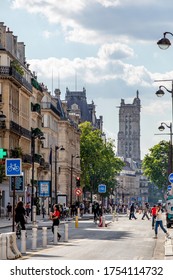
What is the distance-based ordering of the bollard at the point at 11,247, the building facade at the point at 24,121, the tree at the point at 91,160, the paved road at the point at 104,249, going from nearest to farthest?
1. the bollard at the point at 11,247
2. the paved road at the point at 104,249
3. the building facade at the point at 24,121
4. the tree at the point at 91,160

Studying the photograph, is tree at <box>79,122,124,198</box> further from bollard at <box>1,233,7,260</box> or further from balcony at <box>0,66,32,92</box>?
bollard at <box>1,233,7,260</box>

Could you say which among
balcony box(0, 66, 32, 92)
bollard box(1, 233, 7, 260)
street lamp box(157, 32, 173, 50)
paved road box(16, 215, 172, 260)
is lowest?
paved road box(16, 215, 172, 260)

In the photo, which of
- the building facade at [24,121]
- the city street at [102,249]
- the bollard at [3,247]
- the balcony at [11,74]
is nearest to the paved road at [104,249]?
the city street at [102,249]

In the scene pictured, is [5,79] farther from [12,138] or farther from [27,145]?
[27,145]

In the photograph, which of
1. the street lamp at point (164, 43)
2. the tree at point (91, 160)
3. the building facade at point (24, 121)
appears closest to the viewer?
the street lamp at point (164, 43)

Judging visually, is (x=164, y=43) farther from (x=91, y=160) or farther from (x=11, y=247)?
(x=91, y=160)

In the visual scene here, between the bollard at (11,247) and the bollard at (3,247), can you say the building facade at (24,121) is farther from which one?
the bollard at (3,247)

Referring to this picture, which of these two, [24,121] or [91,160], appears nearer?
[24,121]

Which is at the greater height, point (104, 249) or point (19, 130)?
point (19, 130)

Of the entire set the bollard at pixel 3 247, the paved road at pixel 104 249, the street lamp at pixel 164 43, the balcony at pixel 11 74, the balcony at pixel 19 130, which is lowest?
the paved road at pixel 104 249

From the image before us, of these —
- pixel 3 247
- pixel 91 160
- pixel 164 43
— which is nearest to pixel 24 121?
pixel 91 160

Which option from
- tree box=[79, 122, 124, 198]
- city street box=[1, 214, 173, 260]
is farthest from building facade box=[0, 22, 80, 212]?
tree box=[79, 122, 124, 198]
